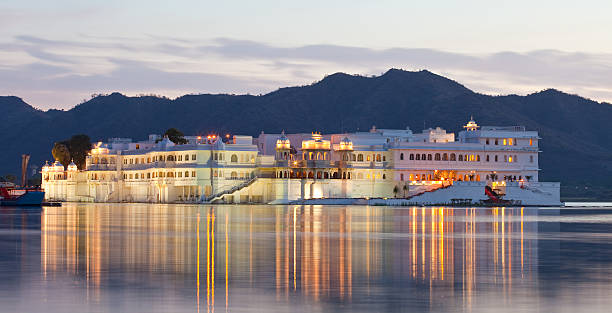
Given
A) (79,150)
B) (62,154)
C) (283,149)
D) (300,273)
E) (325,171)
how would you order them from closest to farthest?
(300,273) < (283,149) < (325,171) < (62,154) < (79,150)

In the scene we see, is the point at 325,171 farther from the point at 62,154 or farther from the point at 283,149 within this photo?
the point at 62,154

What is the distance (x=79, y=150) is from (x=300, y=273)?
15906 cm

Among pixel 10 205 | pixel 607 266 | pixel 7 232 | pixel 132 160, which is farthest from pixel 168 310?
pixel 132 160

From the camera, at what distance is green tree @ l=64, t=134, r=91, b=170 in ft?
593

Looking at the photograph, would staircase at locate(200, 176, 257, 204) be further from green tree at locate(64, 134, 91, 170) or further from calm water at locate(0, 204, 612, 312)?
calm water at locate(0, 204, 612, 312)

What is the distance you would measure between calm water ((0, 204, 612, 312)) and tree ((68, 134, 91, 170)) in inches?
5387

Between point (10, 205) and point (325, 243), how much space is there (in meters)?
83.1

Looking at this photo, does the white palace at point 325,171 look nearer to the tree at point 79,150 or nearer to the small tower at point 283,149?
the small tower at point 283,149

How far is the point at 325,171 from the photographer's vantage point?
141 metres


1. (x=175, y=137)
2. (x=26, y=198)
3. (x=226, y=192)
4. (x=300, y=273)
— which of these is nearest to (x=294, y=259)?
(x=300, y=273)

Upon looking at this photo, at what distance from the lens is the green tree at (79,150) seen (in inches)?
7121

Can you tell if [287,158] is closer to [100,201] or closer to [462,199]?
[462,199]

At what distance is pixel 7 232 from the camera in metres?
49.3

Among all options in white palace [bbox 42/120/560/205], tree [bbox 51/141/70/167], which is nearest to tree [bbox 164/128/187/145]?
white palace [bbox 42/120/560/205]
